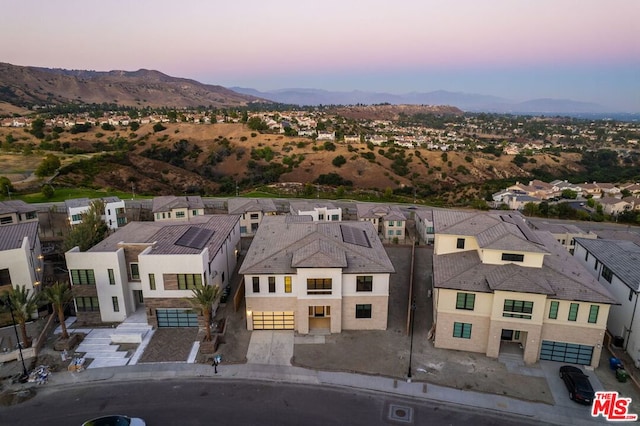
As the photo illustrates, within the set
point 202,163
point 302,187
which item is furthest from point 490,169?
point 202,163

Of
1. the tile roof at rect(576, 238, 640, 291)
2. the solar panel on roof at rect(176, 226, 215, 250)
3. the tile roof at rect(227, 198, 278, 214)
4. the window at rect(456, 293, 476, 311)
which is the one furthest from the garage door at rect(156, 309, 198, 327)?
the tile roof at rect(576, 238, 640, 291)

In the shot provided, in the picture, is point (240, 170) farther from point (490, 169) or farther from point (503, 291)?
point (503, 291)

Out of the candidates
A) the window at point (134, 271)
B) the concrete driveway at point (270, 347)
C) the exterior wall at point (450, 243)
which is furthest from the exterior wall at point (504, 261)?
the window at point (134, 271)

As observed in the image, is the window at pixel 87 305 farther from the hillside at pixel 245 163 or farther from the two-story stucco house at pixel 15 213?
the hillside at pixel 245 163

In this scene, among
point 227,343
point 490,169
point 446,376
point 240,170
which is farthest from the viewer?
point 490,169

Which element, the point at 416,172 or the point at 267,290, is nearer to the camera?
the point at 267,290

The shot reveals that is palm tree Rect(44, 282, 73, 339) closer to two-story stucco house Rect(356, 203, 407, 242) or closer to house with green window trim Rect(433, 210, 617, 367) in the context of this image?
house with green window trim Rect(433, 210, 617, 367)

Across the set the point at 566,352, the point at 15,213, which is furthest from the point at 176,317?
the point at 15,213
